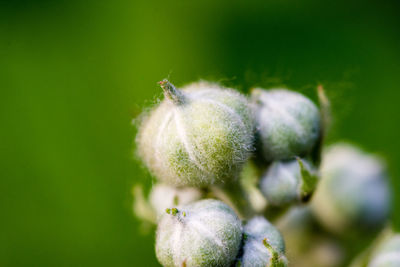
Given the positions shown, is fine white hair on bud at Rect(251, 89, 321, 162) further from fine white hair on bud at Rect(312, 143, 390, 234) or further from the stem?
fine white hair on bud at Rect(312, 143, 390, 234)

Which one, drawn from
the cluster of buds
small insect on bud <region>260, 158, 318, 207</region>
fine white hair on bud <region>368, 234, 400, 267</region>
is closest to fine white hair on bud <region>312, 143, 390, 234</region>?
fine white hair on bud <region>368, 234, 400, 267</region>

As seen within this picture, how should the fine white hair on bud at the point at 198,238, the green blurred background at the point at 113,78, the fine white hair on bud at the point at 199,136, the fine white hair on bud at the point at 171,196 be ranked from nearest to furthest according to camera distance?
the fine white hair on bud at the point at 198,238, the fine white hair on bud at the point at 199,136, the fine white hair on bud at the point at 171,196, the green blurred background at the point at 113,78

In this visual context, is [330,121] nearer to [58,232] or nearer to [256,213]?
[256,213]

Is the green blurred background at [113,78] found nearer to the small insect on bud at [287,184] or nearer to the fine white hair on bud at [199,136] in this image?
the small insect on bud at [287,184]

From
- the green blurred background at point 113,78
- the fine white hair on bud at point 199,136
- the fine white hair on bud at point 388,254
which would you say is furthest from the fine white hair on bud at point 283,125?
the green blurred background at point 113,78

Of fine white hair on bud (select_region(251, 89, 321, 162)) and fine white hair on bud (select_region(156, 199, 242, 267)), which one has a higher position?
fine white hair on bud (select_region(251, 89, 321, 162))

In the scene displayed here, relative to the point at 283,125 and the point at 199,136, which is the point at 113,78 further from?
the point at 199,136

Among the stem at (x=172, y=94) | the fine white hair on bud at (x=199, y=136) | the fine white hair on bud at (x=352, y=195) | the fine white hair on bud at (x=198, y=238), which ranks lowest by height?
the fine white hair on bud at (x=198, y=238)
